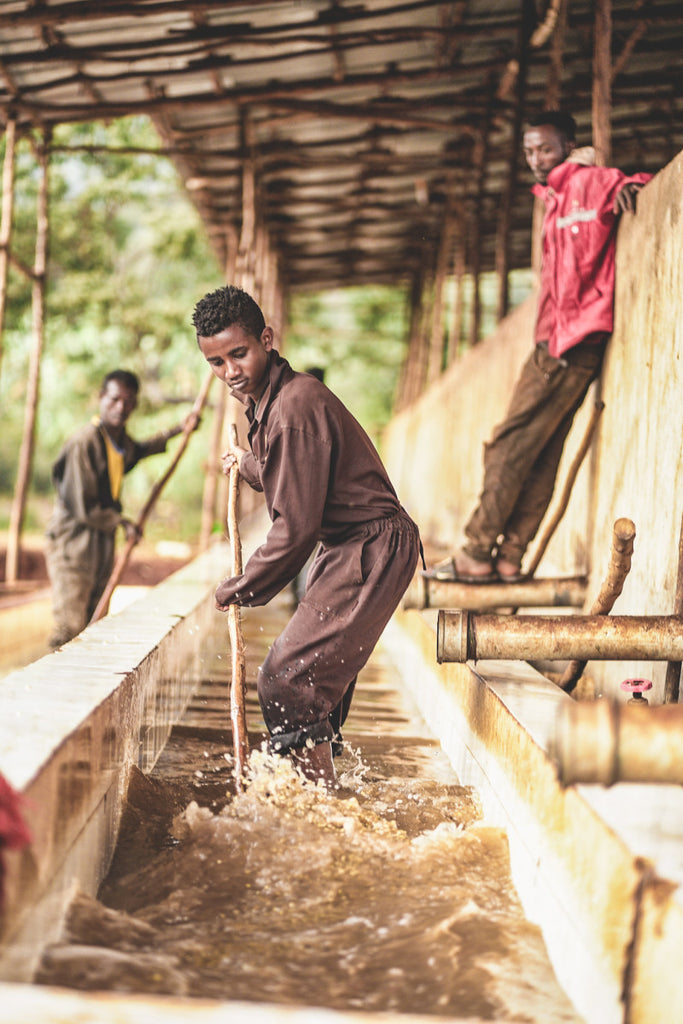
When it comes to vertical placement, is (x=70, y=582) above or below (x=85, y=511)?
below

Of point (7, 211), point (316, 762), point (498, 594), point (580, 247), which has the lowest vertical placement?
point (316, 762)

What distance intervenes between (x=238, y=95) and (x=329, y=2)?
4.50 ft

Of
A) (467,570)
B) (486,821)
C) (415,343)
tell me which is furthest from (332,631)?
(415,343)

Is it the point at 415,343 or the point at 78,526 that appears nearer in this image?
the point at 78,526

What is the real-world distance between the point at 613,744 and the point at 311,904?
110 centimetres

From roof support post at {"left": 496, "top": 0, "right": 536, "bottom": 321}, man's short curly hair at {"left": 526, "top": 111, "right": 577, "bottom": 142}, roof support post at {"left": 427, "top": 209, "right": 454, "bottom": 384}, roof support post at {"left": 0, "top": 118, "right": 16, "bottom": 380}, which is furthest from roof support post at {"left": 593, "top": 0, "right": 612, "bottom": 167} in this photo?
roof support post at {"left": 427, "top": 209, "right": 454, "bottom": 384}

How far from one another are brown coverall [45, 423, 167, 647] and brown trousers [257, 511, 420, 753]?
13.1 feet

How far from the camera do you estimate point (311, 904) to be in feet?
9.07

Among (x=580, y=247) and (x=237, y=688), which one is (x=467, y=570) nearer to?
(x=580, y=247)

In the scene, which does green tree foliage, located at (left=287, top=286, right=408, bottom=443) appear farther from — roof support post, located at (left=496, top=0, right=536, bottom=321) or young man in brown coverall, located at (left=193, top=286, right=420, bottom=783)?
young man in brown coverall, located at (left=193, top=286, right=420, bottom=783)

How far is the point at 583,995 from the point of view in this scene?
223 cm

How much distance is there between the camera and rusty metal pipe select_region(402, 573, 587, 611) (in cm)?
495

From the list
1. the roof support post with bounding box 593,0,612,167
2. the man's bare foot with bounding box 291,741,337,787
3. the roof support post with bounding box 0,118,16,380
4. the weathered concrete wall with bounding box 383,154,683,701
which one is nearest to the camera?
the man's bare foot with bounding box 291,741,337,787

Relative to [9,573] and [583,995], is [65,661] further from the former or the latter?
[9,573]
